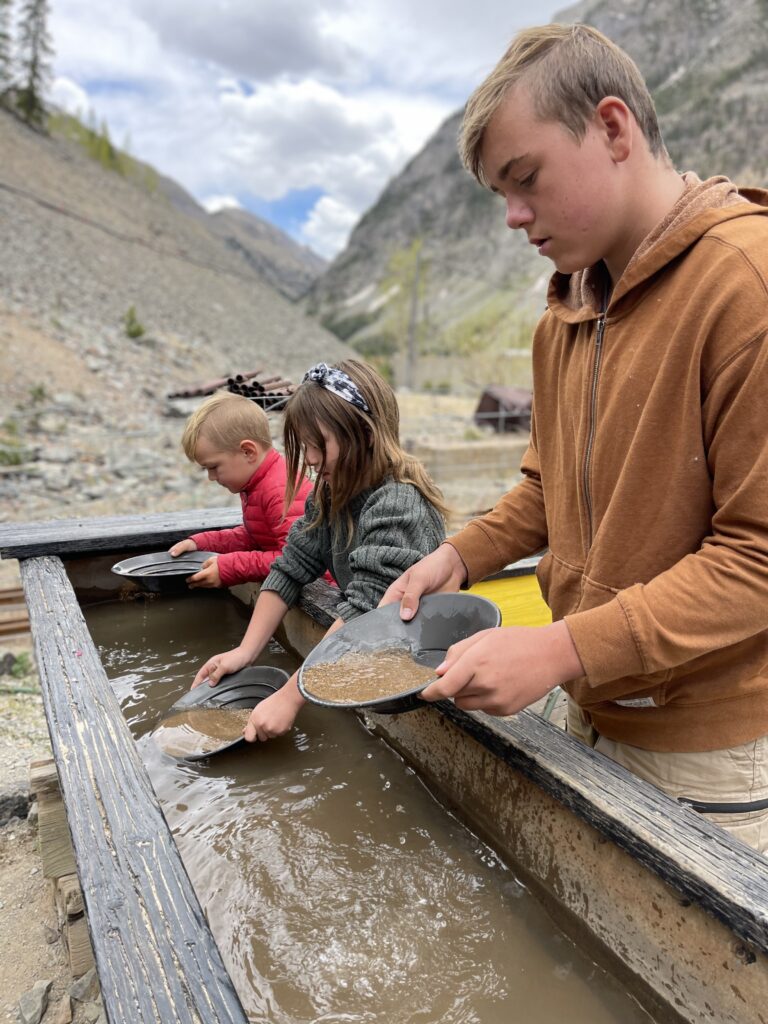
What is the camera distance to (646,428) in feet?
3.82

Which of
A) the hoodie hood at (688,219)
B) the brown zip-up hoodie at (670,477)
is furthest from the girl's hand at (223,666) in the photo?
the hoodie hood at (688,219)

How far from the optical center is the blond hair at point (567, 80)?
1.10 m

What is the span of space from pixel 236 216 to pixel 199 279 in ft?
427

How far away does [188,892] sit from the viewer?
109 centimetres

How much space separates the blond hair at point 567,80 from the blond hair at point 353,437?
1022 mm

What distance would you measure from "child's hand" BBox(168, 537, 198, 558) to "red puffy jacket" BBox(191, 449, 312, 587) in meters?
0.03

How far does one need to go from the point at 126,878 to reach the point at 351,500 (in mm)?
1320

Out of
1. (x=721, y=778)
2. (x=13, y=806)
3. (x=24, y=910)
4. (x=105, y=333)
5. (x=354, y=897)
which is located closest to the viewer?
(x=721, y=778)

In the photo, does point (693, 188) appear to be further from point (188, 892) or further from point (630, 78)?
point (188, 892)

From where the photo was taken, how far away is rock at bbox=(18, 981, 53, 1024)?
1.84 meters

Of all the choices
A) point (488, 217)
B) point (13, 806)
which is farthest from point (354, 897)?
point (488, 217)

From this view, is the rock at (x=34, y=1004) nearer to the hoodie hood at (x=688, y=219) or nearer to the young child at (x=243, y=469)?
the young child at (x=243, y=469)

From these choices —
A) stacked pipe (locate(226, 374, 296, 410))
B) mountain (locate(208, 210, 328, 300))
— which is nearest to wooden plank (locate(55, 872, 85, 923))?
stacked pipe (locate(226, 374, 296, 410))

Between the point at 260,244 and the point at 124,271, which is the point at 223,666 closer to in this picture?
the point at 124,271
